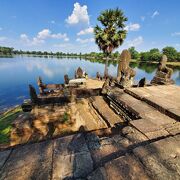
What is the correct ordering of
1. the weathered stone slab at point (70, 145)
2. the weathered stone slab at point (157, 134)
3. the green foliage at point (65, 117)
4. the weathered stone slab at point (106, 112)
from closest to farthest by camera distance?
the weathered stone slab at point (70, 145) → the weathered stone slab at point (157, 134) → the weathered stone slab at point (106, 112) → the green foliage at point (65, 117)

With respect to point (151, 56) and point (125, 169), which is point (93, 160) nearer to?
point (125, 169)

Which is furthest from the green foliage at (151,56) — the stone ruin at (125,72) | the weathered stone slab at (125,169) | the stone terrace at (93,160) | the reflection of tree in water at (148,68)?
the weathered stone slab at (125,169)

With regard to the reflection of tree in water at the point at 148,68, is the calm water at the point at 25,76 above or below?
below

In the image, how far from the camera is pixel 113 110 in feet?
13.3

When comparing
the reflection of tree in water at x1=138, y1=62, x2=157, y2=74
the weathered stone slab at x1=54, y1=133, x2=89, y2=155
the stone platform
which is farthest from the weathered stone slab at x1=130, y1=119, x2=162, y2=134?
the reflection of tree in water at x1=138, y1=62, x2=157, y2=74

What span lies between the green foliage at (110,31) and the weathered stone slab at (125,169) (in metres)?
15.4

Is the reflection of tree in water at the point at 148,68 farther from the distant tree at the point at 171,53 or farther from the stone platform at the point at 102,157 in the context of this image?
the stone platform at the point at 102,157

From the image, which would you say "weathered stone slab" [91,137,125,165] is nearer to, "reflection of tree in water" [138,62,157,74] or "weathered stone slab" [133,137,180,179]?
"weathered stone slab" [133,137,180,179]

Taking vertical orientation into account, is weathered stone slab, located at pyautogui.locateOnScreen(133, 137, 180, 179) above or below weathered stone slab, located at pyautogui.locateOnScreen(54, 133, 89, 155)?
above

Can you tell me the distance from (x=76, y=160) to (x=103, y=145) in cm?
52

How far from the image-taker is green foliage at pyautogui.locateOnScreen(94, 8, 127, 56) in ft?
47.1

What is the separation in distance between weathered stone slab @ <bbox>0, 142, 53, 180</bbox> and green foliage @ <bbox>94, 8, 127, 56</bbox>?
50.4ft

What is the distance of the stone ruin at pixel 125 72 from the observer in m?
5.95

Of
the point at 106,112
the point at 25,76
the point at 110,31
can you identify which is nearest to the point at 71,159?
the point at 106,112
